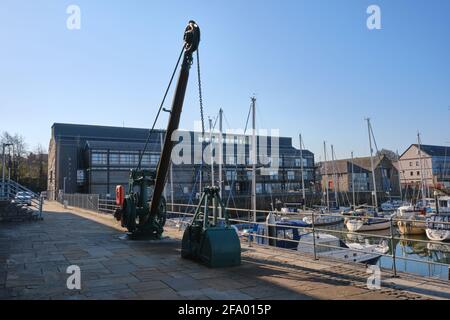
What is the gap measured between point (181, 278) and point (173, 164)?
5595cm

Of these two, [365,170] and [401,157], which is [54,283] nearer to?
[365,170]

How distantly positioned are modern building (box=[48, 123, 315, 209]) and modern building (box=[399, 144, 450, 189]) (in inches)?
950

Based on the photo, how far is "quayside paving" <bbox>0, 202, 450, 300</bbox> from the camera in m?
6.35

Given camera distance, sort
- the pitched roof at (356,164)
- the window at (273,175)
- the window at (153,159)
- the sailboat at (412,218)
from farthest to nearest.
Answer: the pitched roof at (356,164) < the window at (273,175) < the window at (153,159) < the sailboat at (412,218)

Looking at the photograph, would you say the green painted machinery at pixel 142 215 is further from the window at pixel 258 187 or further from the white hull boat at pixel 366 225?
the window at pixel 258 187

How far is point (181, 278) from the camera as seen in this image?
298 inches

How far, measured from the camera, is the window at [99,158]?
6100 centimetres

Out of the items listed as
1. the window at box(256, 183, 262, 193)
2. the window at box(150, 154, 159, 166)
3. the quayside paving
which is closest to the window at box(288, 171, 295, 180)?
the window at box(256, 183, 262, 193)

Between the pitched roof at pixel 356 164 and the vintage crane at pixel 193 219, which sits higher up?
the pitched roof at pixel 356 164

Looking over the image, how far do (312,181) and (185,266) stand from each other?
74699 mm

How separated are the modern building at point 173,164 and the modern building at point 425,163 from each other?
24.1 meters

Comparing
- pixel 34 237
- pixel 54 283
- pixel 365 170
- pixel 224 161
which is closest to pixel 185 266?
pixel 54 283

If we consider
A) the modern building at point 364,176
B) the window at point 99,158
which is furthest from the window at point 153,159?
the modern building at point 364,176

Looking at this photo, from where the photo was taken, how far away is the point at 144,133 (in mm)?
82062
